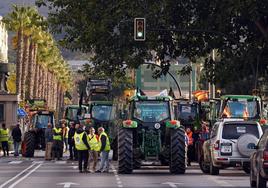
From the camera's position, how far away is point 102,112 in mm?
51969

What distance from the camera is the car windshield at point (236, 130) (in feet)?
115

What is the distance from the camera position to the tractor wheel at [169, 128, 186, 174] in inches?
1448

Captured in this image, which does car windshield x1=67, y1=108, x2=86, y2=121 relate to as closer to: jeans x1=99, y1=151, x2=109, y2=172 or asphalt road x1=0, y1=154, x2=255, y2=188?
asphalt road x1=0, y1=154, x2=255, y2=188

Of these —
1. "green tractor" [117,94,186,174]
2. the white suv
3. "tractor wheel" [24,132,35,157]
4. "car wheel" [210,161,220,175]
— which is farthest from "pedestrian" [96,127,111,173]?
"tractor wheel" [24,132,35,157]

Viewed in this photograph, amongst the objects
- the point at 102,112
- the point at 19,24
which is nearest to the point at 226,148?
the point at 102,112

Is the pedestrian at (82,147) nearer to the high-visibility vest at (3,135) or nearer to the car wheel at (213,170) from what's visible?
the car wheel at (213,170)

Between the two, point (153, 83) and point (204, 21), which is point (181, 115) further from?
point (153, 83)

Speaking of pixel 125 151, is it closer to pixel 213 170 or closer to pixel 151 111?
pixel 151 111

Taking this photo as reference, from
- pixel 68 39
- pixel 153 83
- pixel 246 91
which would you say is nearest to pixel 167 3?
pixel 68 39

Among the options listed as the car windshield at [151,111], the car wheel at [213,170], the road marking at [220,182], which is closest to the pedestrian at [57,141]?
the car windshield at [151,111]

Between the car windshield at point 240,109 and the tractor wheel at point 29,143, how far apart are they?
12902mm

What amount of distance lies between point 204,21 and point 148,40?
3.48 metres

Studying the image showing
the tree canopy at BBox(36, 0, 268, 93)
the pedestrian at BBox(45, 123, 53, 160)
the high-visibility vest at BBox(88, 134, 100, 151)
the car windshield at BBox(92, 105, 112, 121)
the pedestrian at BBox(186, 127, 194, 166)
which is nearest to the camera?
the high-visibility vest at BBox(88, 134, 100, 151)

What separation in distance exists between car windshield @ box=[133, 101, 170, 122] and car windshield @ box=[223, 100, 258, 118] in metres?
8.36
